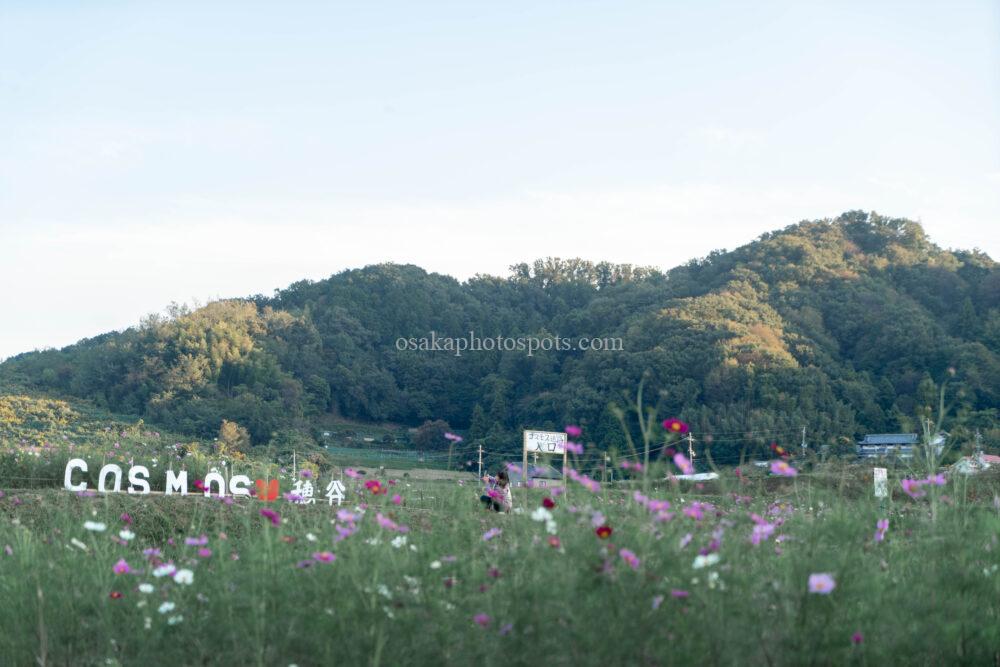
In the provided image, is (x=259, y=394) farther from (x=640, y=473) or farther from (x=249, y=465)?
(x=640, y=473)

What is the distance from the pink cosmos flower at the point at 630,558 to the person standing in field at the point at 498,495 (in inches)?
154

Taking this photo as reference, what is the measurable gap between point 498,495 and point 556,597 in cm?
569

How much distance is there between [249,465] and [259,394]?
128ft

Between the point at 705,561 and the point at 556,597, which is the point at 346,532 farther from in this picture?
the point at 705,561

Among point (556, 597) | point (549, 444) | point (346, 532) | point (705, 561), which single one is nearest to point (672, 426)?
point (705, 561)

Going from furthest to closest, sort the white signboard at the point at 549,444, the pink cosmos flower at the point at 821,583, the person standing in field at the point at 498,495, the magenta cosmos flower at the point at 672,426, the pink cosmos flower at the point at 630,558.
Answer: the person standing in field at the point at 498,495 < the white signboard at the point at 549,444 < the magenta cosmos flower at the point at 672,426 < the pink cosmos flower at the point at 630,558 < the pink cosmos flower at the point at 821,583

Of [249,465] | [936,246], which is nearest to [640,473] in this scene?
[249,465]

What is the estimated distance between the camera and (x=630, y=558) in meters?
3.60

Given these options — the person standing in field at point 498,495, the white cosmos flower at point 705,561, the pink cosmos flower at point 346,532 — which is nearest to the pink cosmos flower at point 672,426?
the white cosmos flower at point 705,561

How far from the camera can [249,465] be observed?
53.3 feet

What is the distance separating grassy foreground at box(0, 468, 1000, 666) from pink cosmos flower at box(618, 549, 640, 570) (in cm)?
A: 1

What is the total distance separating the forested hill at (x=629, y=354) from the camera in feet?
156

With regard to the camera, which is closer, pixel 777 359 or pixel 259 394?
pixel 777 359

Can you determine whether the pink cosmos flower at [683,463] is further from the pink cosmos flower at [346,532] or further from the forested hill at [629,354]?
the forested hill at [629,354]
